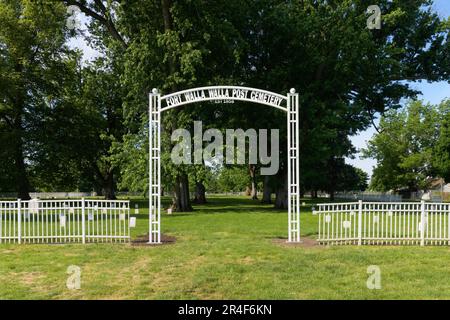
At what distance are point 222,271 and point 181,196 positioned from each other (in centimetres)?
1852

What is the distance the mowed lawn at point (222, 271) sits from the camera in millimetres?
7117

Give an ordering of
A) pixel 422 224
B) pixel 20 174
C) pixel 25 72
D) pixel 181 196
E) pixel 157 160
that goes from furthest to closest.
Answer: pixel 25 72
pixel 20 174
pixel 181 196
pixel 157 160
pixel 422 224

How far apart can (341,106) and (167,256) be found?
68.7ft

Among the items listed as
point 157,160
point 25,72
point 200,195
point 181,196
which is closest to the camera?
point 157,160

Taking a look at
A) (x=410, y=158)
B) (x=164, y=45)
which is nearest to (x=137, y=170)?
(x=164, y=45)

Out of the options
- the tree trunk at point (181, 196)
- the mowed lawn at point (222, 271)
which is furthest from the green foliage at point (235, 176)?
the mowed lawn at point (222, 271)

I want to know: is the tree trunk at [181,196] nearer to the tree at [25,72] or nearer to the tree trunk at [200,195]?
the tree trunk at [200,195]

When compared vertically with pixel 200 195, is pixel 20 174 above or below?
above

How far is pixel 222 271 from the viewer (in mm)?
8484

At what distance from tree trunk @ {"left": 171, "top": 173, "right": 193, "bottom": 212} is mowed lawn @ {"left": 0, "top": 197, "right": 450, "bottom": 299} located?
1420 centimetres

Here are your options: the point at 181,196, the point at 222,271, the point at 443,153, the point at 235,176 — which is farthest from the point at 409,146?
the point at 222,271

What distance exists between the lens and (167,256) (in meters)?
9.99

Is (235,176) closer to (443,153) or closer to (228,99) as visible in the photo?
(443,153)
